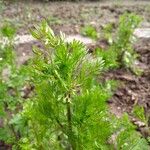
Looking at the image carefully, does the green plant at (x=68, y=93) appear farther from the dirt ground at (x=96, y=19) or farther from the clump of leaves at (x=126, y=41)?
the clump of leaves at (x=126, y=41)

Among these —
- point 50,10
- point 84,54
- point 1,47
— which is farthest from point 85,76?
point 50,10

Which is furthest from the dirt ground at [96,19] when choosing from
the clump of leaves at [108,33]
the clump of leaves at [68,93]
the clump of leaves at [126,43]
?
the clump of leaves at [68,93]

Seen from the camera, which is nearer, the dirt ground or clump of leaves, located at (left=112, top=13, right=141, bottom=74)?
the dirt ground

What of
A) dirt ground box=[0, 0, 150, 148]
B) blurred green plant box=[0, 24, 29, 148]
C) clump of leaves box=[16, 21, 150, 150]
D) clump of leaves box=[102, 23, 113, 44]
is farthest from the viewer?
clump of leaves box=[102, 23, 113, 44]

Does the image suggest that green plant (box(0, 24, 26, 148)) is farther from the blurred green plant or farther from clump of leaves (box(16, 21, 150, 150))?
clump of leaves (box(16, 21, 150, 150))

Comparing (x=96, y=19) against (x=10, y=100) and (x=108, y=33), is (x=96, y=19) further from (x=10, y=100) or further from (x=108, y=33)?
(x=10, y=100)

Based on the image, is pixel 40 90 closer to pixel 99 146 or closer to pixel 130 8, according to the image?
pixel 99 146

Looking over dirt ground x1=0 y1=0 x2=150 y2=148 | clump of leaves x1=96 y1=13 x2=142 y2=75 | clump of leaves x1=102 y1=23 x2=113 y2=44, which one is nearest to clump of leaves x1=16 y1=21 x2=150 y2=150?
dirt ground x1=0 y1=0 x2=150 y2=148

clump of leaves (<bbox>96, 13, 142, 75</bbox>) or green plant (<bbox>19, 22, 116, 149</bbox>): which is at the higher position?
green plant (<bbox>19, 22, 116, 149</bbox>)

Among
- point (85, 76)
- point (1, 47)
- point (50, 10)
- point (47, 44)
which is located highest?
point (47, 44)
